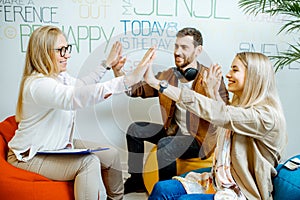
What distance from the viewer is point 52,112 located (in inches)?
57.8

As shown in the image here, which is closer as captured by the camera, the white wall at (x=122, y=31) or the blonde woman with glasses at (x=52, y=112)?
the blonde woman with glasses at (x=52, y=112)

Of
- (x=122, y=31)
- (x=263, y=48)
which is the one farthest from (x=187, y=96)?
(x=263, y=48)

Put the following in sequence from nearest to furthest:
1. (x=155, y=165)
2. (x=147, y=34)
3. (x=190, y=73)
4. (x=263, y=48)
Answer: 1. (x=190, y=73)
2. (x=155, y=165)
3. (x=147, y=34)
4. (x=263, y=48)

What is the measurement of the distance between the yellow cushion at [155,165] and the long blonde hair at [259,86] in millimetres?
551

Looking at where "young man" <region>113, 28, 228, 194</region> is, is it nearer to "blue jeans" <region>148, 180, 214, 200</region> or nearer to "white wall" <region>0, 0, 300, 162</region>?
"white wall" <region>0, 0, 300, 162</region>

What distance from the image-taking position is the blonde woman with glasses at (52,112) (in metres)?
1.38

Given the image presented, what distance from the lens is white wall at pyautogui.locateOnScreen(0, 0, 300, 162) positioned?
2.06 m

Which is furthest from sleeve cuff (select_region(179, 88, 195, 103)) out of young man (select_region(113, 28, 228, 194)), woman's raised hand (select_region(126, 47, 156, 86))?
young man (select_region(113, 28, 228, 194))

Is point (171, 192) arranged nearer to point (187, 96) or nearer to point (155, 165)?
point (187, 96)

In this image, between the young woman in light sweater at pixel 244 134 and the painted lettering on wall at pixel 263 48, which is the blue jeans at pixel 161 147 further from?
the painted lettering on wall at pixel 263 48

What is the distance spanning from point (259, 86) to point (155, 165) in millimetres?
807

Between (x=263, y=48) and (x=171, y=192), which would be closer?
(x=171, y=192)

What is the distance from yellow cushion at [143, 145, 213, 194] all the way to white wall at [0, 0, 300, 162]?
0.21 m

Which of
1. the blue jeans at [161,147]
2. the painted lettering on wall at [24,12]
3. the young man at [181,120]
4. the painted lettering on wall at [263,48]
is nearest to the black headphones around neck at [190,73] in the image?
the young man at [181,120]
